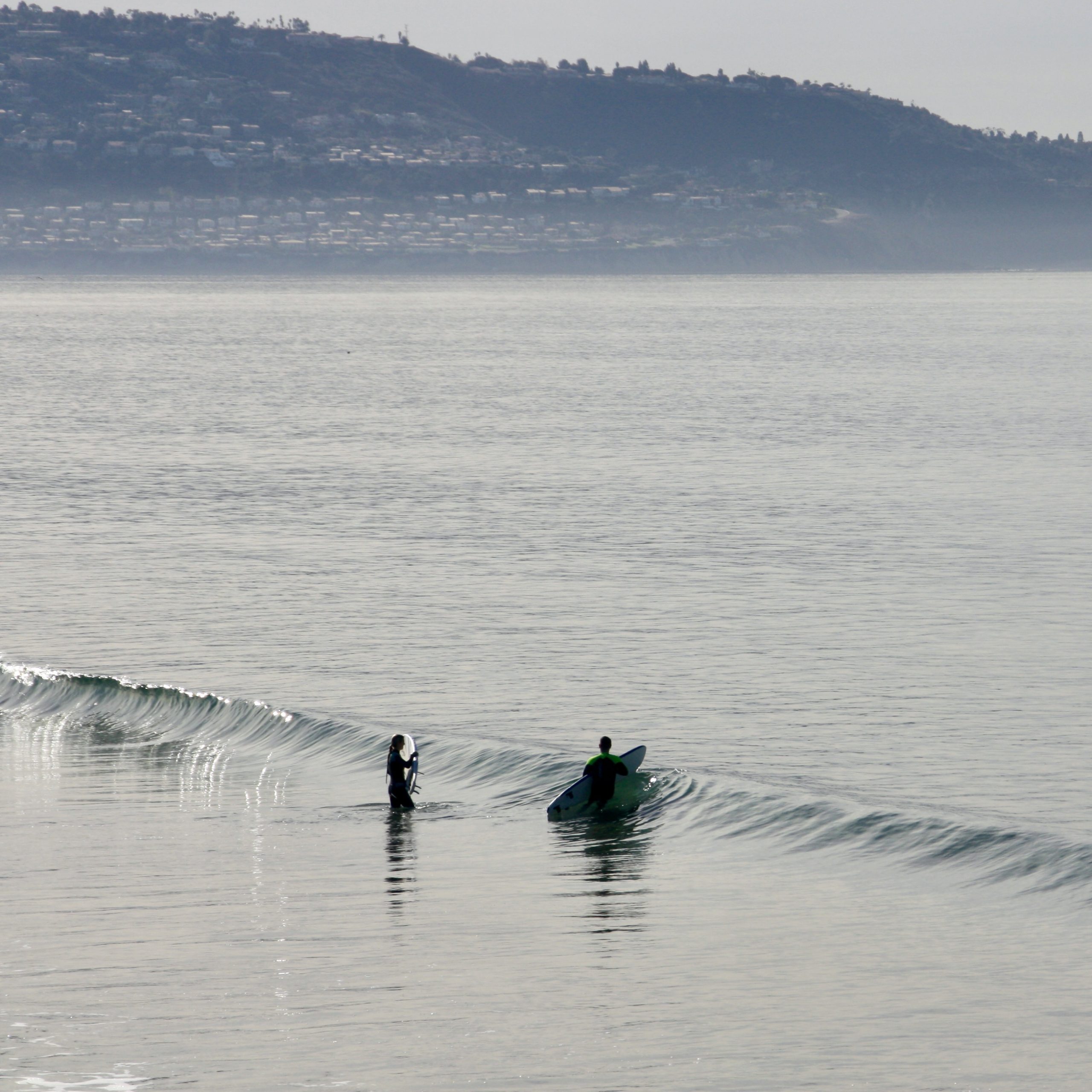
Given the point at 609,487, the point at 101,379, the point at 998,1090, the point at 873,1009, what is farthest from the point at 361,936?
the point at 101,379

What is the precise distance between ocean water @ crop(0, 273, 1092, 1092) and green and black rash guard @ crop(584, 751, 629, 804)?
774 millimetres

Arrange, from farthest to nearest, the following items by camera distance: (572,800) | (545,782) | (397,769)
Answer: (545,782) → (397,769) → (572,800)

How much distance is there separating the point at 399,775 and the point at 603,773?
394cm

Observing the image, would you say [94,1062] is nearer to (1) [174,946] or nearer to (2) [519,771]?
(1) [174,946]

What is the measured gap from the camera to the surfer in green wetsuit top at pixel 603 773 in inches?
1184

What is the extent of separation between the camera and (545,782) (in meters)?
32.9

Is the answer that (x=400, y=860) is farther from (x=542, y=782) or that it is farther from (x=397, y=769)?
(x=542, y=782)

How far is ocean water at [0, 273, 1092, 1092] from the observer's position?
775 inches

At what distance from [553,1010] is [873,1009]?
414cm

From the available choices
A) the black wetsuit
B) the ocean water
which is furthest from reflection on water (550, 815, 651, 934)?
the black wetsuit

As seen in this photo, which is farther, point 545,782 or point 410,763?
Answer: point 545,782

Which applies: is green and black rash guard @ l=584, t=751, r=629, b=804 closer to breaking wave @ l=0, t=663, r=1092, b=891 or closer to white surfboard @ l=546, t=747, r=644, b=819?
white surfboard @ l=546, t=747, r=644, b=819

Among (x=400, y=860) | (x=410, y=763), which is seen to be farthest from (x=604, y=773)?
(x=400, y=860)

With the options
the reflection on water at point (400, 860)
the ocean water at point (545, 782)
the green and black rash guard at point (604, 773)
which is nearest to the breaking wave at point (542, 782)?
the ocean water at point (545, 782)
